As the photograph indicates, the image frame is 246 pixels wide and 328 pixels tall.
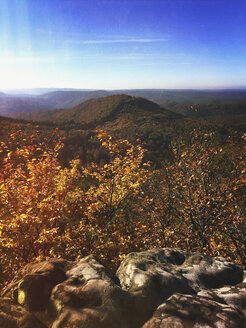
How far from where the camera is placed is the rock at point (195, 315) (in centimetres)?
371

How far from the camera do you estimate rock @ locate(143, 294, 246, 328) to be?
146 inches

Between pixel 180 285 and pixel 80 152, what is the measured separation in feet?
307

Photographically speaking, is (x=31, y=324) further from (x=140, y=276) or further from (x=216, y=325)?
(x=216, y=325)

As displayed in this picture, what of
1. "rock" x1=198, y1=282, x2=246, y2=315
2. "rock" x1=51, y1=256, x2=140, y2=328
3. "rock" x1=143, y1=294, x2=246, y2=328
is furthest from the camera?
"rock" x1=198, y1=282, x2=246, y2=315

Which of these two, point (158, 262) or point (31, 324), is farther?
point (158, 262)

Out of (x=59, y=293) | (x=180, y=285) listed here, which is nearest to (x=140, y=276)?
Result: (x=180, y=285)

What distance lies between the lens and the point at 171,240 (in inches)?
500

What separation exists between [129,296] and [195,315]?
1.51 metres

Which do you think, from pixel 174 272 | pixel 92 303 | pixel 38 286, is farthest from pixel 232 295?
pixel 38 286

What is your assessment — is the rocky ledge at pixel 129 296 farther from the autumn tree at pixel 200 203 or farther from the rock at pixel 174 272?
the autumn tree at pixel 200 203

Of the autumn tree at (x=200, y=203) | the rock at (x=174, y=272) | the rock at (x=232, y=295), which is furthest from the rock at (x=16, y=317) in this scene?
the autumn tree at (x=200, y=203)

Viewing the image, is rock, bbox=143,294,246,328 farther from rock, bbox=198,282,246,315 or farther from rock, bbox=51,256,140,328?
rock, bbox=51,256,140,328

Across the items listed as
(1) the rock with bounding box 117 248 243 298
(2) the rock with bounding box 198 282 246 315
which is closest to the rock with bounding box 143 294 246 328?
(2) the rock with bounding box 198 282 246 315

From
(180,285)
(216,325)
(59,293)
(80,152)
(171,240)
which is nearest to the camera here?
(216,325)
